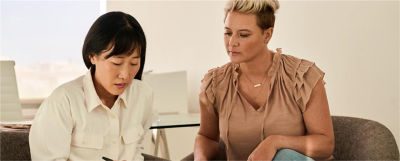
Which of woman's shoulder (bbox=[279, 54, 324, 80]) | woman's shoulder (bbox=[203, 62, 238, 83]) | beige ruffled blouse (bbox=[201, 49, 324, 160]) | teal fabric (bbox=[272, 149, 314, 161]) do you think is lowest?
teal fabric (bbox=[272, 149, 314, 161])

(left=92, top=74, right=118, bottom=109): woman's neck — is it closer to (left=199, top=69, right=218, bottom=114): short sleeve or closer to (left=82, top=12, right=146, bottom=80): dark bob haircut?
(left=82, top=12, right=146, bottom=80): dark bob haircut

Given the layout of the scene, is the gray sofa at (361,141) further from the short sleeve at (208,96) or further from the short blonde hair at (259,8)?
the short blonde hair at (259,8)

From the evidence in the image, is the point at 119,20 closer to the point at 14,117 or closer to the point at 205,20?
the point at 14,117

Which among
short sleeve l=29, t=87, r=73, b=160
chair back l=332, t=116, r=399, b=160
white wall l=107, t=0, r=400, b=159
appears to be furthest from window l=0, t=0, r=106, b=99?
short sleeve l=29, t=87, r=73, b=160

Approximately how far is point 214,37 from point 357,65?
135cm

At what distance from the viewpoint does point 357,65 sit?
4039 millimetres

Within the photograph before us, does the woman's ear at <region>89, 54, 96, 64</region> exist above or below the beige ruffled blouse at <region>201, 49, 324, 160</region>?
above

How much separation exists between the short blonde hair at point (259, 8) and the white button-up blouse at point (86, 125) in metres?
0.51

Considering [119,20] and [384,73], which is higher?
[119,20]

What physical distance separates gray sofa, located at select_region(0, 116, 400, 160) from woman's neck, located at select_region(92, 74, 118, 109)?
348 mm

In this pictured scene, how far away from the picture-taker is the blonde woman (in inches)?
85.2

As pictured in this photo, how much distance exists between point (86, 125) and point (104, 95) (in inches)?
5.3

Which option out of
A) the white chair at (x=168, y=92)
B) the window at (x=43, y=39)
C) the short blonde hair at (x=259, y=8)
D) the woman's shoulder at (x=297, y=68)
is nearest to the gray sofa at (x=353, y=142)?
the woman's shoulder at (x=297, y=68)

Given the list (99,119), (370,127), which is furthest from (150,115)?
(370,127)
